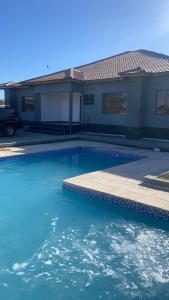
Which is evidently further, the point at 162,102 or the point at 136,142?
the point at 162,102

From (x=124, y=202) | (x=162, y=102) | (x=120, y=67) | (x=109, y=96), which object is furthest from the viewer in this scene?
(x=120, y=67)

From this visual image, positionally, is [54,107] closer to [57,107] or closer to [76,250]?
[57,107]

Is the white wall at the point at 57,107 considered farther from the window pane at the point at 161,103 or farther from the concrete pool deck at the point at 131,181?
the concrete pool deck at the point at 131,181

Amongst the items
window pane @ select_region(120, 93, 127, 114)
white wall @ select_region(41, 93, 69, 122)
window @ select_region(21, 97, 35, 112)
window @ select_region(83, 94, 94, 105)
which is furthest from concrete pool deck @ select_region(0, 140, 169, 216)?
window @ select_region(21, 97, 35, 112)

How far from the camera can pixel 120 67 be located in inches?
692

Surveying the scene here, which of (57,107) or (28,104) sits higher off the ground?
(28,104)

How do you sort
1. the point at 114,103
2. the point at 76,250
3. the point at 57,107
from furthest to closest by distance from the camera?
the point at 57,107 → the point at 114,103 → the point at 76,250

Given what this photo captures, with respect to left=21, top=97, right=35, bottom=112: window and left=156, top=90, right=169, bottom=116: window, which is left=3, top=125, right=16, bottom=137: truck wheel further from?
left=156, top=90, right=169, bottom=116: window

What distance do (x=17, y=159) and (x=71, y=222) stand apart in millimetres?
5764

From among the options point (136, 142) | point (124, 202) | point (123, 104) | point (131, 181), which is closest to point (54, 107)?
point (123, 104)

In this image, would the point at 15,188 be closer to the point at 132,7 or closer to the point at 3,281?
the point at 3,281

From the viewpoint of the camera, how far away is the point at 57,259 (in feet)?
15.4

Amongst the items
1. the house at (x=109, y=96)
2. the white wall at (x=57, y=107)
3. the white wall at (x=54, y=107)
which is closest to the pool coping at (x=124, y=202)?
the house at (x=109, y=96)

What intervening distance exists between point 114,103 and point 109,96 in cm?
58
